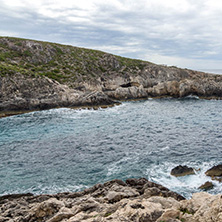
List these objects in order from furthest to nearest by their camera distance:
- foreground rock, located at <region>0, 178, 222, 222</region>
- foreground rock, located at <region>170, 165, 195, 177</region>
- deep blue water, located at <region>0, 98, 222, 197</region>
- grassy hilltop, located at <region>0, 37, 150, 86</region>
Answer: grassy hilltop, located at <region>0, 37, 150, 86</region>
foreground rock, located at <region>170, 165, 195, 177</region>
deep blue water, located at <region>0, 98, 222, 197</region>
foreground rock, located at <region>0, 178, 222, 222</region>

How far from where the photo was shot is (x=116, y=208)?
40.8ft

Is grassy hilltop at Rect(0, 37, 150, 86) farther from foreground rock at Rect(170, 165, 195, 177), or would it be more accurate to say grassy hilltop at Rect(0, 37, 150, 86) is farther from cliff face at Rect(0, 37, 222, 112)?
foreground rock at Rect(170, 165, 195, 177)

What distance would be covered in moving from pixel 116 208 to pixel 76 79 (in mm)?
70988

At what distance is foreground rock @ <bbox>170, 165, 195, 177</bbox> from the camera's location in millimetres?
23047

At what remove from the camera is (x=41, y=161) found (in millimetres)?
27109

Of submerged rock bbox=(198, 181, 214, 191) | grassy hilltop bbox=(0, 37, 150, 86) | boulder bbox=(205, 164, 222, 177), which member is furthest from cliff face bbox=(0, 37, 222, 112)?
submerged rock bbox=(198, 181, 214, 191)

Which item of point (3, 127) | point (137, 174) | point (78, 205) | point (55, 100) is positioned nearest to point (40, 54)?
point (55, 100)

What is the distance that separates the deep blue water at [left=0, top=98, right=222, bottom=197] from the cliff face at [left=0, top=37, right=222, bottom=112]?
40.9ft

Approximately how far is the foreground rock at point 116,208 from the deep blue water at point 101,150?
15.3ft

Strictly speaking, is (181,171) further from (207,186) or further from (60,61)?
(60,61)

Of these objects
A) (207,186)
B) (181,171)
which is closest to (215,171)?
(207,186)

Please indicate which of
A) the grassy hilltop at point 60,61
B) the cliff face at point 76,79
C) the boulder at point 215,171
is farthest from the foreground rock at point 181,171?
the grassy hilltop at point 60,61

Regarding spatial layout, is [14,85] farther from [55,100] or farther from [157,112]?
[157,112]

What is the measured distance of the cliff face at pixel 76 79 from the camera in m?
61.4
